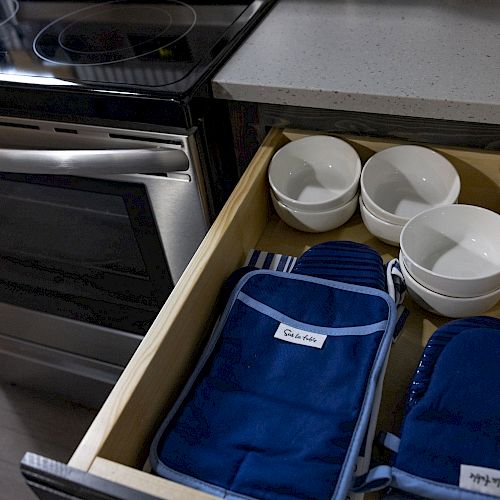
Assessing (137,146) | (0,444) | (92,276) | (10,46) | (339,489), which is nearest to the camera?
(339,489)

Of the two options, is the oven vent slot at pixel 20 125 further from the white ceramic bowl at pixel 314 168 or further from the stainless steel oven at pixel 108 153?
the white ceramic bowl at pixel 314 168

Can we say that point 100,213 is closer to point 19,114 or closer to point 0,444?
point 19,114

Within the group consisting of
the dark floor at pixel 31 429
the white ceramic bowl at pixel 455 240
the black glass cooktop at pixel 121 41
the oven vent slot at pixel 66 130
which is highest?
the black glass cooktop at pixel 121 41

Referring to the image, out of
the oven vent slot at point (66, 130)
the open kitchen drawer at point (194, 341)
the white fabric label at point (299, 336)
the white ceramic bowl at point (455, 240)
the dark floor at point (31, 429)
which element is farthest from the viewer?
the dark floor at point (31, 429)

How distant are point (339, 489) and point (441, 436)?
0.12m

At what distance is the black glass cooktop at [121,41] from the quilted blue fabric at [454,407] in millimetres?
477

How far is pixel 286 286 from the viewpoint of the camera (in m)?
0.73

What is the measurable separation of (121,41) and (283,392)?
0.66 metres

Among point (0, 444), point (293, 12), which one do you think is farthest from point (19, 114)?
point (0, 444)

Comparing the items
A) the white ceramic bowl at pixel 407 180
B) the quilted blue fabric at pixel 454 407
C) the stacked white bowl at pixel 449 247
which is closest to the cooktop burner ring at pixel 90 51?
the white ceramic bowl at pixel 407 180

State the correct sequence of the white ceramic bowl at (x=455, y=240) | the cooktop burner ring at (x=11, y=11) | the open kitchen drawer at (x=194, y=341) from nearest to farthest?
the open kitchen drawer at (x=194, y=341), the white ceramic bowl at (x=455, y=240), the cooktop burner ring at (x=11, y=11)

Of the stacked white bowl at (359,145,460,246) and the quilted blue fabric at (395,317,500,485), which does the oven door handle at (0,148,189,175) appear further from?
the quilted blue fabric at (395,317,500,485)

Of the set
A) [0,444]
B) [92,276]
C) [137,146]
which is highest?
[137,146]

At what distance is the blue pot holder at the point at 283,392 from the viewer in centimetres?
56
